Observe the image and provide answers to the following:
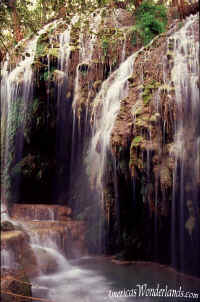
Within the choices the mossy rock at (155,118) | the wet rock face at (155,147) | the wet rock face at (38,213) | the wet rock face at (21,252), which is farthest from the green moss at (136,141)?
the wet rock face at (38,213)

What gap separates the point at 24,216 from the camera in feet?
30.5

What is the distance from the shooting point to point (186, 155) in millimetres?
5859

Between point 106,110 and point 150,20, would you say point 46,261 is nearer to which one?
point 106,110

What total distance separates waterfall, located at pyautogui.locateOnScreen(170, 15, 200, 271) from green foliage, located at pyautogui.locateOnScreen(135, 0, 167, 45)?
3357 millimetres

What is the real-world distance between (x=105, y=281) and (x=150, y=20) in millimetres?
8113

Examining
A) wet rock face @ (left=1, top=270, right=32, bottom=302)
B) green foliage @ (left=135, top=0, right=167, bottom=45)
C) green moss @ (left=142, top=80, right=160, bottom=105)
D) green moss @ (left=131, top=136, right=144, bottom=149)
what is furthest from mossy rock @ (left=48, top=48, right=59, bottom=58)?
wet rock face @ (left=1, top=270, right=32, bottom=302)

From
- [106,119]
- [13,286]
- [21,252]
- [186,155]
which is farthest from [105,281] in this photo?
[106,119]

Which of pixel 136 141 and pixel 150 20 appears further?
pixel 150 20

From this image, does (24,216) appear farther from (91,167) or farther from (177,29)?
(177,29)

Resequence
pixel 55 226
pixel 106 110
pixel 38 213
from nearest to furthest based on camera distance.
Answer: pixel 106 110 → pixel 55 226 → pixel 38 213

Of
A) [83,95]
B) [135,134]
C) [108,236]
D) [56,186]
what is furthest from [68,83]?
[108,236]

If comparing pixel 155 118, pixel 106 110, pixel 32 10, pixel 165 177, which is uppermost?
pixel 32 10

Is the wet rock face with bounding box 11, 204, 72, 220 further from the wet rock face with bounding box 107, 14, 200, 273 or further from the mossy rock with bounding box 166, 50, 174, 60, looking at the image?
the mossy rock with bounding box 166, 50, 174, 60

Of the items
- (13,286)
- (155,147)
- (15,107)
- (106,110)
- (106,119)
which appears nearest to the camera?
(13,286)
